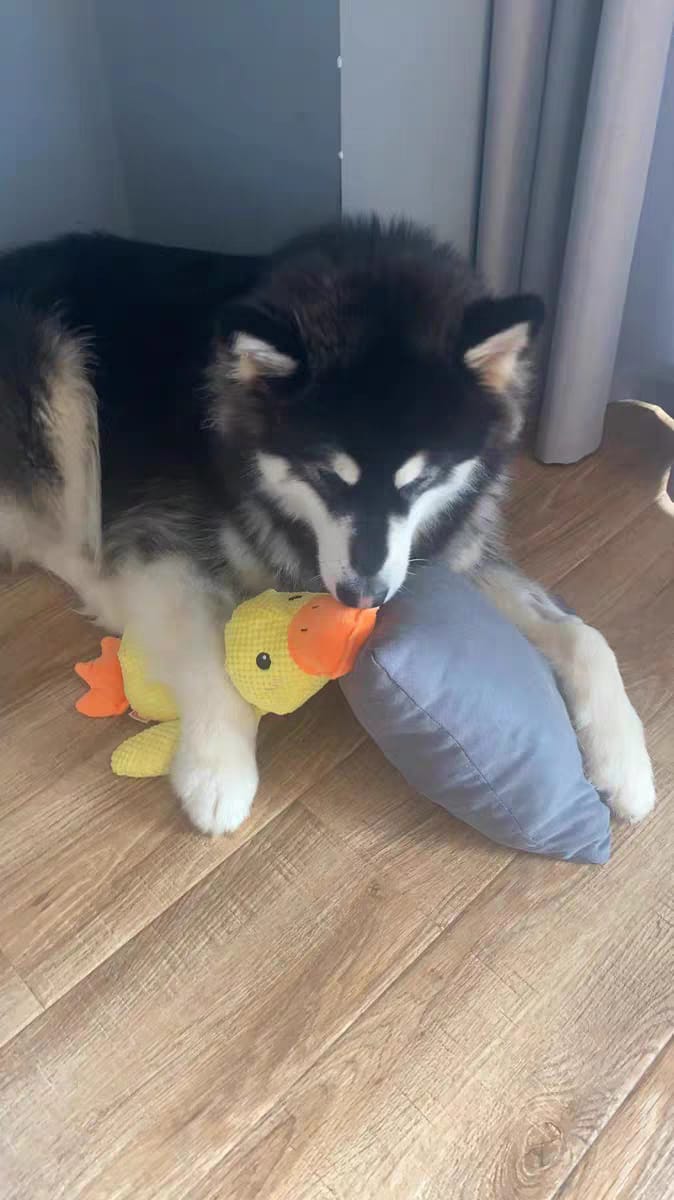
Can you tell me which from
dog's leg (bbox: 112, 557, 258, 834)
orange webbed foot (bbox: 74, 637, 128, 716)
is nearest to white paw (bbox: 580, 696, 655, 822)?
dog's leg (bbox: 112, 557, 258, 834)

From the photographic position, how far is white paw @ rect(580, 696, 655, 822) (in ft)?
4.42

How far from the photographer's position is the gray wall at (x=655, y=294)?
70.4 inches

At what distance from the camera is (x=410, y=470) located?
1252 mm

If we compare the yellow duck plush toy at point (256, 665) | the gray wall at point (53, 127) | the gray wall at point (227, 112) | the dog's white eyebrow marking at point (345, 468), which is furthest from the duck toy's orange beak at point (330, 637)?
the gray wall at point (53, 127)

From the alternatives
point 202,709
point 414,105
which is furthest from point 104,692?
point 414,105

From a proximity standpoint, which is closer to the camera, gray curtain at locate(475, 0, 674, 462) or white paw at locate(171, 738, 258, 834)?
white paw at locate(171, 738, 258, 834)

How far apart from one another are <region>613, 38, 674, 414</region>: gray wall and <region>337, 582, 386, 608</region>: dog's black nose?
1172 millimetres

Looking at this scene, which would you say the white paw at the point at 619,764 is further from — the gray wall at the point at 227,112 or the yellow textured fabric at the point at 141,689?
the gray wall at the point at 227,112

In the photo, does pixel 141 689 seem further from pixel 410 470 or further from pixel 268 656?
pixel 410 470

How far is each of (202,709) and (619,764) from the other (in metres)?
0.64

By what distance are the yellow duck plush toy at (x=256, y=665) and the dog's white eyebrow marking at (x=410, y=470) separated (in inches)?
7.4

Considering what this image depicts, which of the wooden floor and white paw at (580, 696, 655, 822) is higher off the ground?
white paw at (580, 696, 655, 822)

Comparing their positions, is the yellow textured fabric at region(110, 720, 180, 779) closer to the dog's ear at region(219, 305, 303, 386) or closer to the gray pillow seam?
the gray pillow seam

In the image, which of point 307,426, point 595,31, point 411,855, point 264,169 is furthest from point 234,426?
point 595,31
